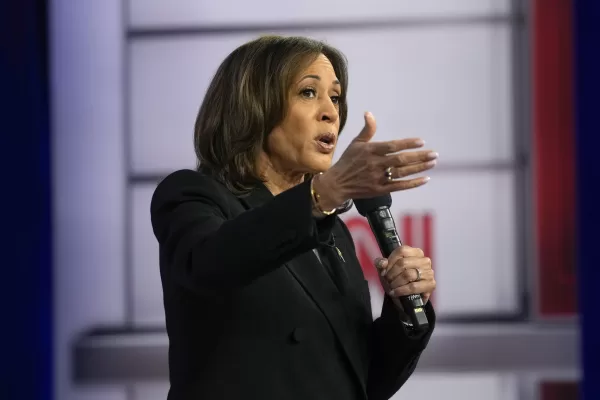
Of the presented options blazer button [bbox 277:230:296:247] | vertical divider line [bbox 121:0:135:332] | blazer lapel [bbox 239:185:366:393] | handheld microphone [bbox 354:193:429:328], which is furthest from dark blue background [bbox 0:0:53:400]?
blazer button [bbox 277:230:296:247]

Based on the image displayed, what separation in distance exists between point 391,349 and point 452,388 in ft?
4.36

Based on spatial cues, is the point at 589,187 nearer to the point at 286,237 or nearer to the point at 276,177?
the point at 276,177

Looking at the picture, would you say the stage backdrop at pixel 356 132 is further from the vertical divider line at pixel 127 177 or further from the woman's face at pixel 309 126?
the woman's face at pixel 309 126

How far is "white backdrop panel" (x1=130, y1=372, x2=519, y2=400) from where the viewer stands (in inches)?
101

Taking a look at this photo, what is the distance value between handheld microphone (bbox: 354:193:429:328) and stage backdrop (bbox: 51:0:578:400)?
131 centimetres

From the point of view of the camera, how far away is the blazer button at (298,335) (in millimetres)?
1156

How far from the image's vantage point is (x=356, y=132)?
2643 millimetres

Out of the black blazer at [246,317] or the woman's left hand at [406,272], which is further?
the woman's left hand at [406,272]

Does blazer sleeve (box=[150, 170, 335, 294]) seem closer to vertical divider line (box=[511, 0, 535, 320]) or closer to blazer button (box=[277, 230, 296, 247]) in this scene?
blazer button (box=[277, 230, 296, 247])

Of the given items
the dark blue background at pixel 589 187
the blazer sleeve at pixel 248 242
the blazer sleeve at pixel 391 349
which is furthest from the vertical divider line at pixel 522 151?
the blazer sleeve at pixel 248 242

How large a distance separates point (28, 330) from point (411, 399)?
121 cm

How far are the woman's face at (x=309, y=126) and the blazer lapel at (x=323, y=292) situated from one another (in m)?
0.10

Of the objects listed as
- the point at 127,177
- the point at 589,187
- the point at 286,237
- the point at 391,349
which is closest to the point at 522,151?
the point at 589,187

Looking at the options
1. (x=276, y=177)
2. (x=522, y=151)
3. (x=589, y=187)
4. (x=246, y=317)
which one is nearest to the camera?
(x=246, y=317)
